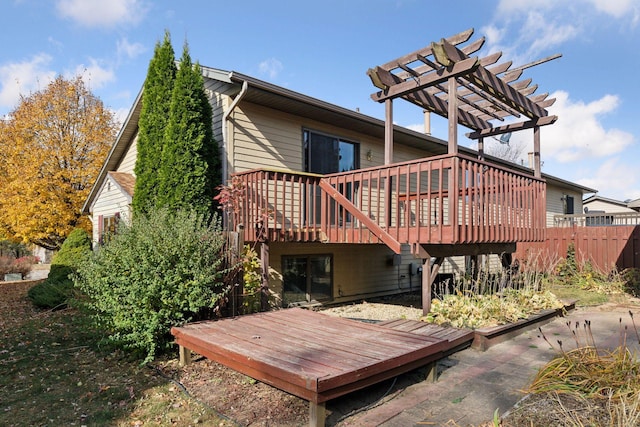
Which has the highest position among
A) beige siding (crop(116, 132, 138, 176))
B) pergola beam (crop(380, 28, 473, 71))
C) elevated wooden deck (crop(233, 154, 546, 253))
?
pergola beam (crop(380, 28, 473, 71))

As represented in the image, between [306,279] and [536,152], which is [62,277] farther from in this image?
[536,152]

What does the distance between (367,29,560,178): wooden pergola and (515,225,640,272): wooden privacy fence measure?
3.87m

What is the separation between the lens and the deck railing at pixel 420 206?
18.1 ft

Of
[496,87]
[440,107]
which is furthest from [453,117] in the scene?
[440,107]

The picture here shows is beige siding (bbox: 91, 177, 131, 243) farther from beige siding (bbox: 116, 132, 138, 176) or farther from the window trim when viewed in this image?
the window trim

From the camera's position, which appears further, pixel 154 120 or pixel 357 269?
pixel 357 269

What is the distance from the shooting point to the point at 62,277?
9.41 m

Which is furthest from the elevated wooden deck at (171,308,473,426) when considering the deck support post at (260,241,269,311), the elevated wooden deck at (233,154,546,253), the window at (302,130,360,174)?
the window at (302,130,360,174)

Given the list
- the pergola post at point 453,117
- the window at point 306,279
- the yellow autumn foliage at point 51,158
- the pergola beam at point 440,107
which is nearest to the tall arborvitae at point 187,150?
the window at point 306,279

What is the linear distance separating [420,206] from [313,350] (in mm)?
3449

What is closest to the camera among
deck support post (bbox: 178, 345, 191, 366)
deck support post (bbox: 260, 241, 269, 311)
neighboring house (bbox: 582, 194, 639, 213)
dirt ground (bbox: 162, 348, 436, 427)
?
dirt ground (bbox: 162, 348, 436, 427)

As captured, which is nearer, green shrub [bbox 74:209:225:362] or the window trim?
green shrub [bbox 74:209:225:362]

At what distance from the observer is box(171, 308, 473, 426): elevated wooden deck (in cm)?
285

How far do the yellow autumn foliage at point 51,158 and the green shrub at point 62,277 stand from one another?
10.6ft
